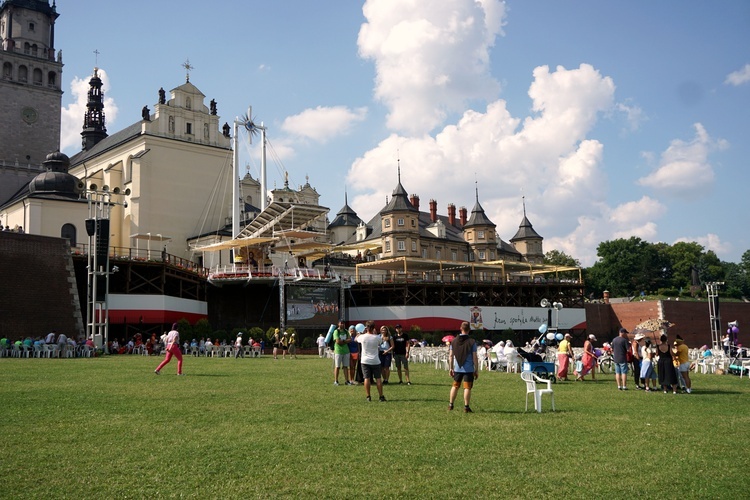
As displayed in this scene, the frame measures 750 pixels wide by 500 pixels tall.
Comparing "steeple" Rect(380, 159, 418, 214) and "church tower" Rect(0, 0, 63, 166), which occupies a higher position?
"church tower" Rect(0, 0, 63, 166)

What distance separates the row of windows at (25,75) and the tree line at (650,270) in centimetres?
7444

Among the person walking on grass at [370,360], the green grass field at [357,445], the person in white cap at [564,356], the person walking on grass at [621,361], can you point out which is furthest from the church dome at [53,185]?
the person walking on grass at [621,361]

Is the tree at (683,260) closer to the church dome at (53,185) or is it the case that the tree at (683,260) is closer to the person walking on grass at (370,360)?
the church dome at (53,185)

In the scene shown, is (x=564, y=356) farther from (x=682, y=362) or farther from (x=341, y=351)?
(x=341, y=351)

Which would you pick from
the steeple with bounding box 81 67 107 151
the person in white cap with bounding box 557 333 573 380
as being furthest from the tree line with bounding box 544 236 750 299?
the person in white cap with bounding box 557 333 573 380

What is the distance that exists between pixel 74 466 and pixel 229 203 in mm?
62049

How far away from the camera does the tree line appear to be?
101062 millimetres

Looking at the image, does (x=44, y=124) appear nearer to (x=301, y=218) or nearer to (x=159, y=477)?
(x=301, y=218)

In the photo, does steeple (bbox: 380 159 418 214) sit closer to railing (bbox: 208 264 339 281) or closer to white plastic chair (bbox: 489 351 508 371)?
railing (bbox: 208 264 339 281)

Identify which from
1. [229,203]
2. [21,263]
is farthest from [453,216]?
[21,263]

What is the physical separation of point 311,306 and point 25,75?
2105 inches

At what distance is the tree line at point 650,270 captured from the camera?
101 metres

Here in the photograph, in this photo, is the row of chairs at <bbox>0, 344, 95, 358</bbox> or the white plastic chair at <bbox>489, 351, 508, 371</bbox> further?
the row of chairs at <bbox>0, 344, 95, 358</bbox>

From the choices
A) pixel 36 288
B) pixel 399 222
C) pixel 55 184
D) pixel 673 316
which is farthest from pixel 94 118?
pixel 673 316
